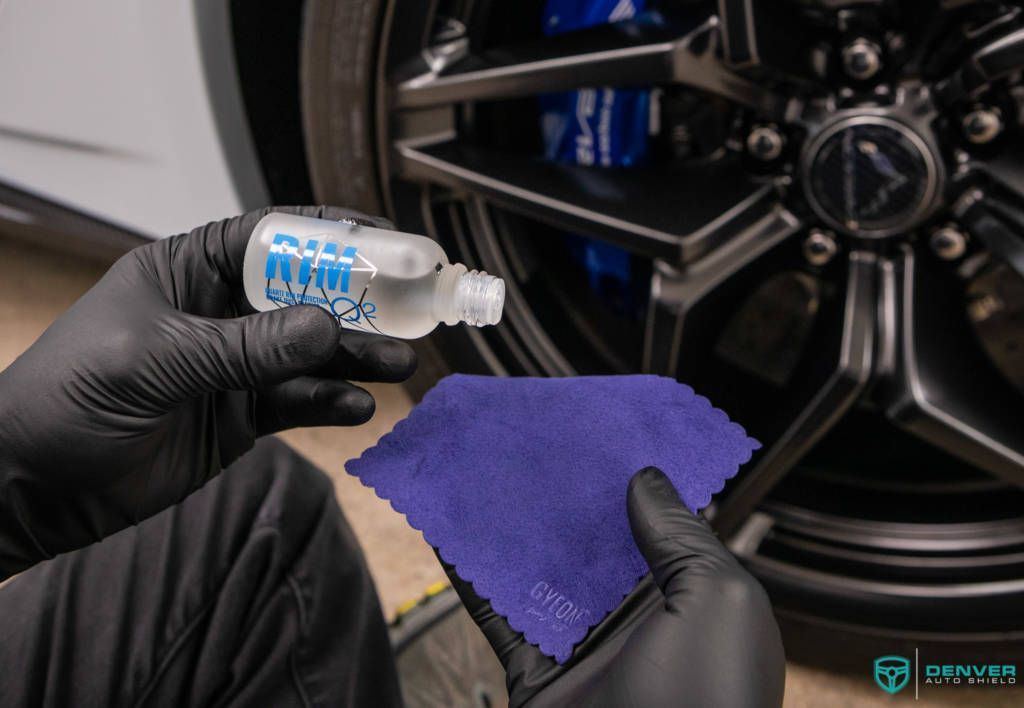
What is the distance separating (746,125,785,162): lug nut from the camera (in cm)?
75

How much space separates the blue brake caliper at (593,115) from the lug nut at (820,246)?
0.21 meters

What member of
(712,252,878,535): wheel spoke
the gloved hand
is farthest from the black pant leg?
(712,252,878,535): wheel spoke

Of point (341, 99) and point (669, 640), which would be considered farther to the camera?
point (341, 99)

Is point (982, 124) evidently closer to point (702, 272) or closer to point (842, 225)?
point (842, 225)

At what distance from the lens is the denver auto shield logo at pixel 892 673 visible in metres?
0.88

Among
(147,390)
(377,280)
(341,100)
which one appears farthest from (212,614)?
(341,100)

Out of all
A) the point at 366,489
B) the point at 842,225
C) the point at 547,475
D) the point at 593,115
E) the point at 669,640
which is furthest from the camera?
the point at 366,489

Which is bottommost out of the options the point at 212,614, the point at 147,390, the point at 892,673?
the point at 892,673

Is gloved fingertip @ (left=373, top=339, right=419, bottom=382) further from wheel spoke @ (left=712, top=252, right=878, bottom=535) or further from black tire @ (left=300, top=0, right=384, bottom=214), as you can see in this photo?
wheel spoke @ (left=712, top=252, right=878, bottom=535)

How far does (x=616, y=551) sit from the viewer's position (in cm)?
60

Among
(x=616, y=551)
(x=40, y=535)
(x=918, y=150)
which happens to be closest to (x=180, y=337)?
(x=40, y=535)

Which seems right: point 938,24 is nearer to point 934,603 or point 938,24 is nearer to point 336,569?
point 934,603

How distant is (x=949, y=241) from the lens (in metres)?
0.73

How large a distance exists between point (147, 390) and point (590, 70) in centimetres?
43
